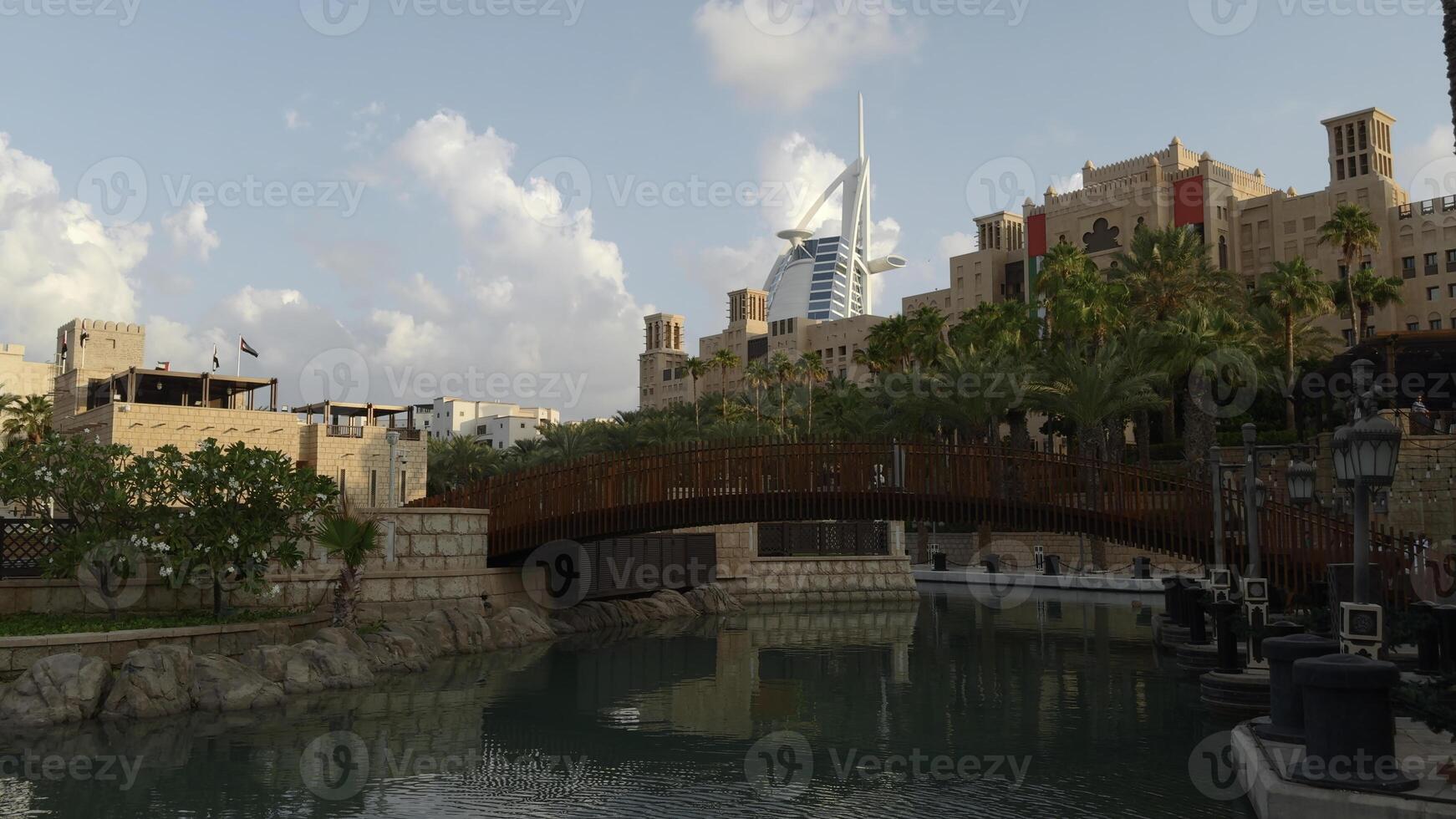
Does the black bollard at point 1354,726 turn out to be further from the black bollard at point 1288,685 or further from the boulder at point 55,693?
the boulder at point 55,693

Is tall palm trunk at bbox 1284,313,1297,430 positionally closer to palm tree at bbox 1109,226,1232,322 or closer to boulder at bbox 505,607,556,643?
palm tree at bbox 1109,226,1232,322

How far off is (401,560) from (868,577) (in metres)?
20.7

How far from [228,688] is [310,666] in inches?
78.7

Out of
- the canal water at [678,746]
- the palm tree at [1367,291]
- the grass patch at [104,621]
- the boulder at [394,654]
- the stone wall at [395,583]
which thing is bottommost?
the canal water at [678,746]

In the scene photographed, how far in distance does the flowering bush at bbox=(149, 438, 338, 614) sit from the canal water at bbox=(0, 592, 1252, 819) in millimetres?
→ 3283

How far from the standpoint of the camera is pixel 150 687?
53.5ft

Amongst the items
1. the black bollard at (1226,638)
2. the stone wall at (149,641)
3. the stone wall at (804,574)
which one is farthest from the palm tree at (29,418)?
the black bollard at (1226,638)

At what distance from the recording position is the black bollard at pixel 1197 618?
19.8 metres

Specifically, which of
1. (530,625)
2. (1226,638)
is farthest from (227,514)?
(1226,638)

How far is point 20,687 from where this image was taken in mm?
15641

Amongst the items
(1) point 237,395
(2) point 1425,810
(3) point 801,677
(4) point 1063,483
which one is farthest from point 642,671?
(1) point 237,395

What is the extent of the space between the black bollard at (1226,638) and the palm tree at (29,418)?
55.5 meters

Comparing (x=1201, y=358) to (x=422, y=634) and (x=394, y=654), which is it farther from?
(x=394, y=654)

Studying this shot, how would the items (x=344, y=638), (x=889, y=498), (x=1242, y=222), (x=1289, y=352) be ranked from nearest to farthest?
1. (x=344, y=638)
2. (x=889, y=498)
3. (x=1289, y=352)
4. (x=1242, y=222)
